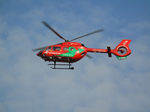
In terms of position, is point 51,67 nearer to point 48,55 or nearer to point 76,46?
point 48,55

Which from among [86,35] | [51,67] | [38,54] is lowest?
[51,67]

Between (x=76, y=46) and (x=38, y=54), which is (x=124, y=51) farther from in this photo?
(x=38, y=54)

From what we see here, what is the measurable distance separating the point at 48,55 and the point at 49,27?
3.70 metres

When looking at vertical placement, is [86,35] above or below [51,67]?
above

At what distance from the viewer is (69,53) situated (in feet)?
92.8

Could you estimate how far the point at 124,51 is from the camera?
96.7 feet

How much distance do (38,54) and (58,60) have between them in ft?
9.43

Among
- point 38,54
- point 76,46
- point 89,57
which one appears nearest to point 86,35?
point 76,46

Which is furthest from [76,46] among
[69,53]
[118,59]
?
[118,59]

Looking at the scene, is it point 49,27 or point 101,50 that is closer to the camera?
point 49,27

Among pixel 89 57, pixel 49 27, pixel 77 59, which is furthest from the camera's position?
pixel 89 57

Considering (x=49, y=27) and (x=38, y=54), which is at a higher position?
(x=49, y=27)

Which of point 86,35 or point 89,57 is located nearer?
point 86,35

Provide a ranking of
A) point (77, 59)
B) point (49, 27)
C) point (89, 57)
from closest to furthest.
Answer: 1. point (49, 27)
2. point (77, 59)
3. point (89, 57)
